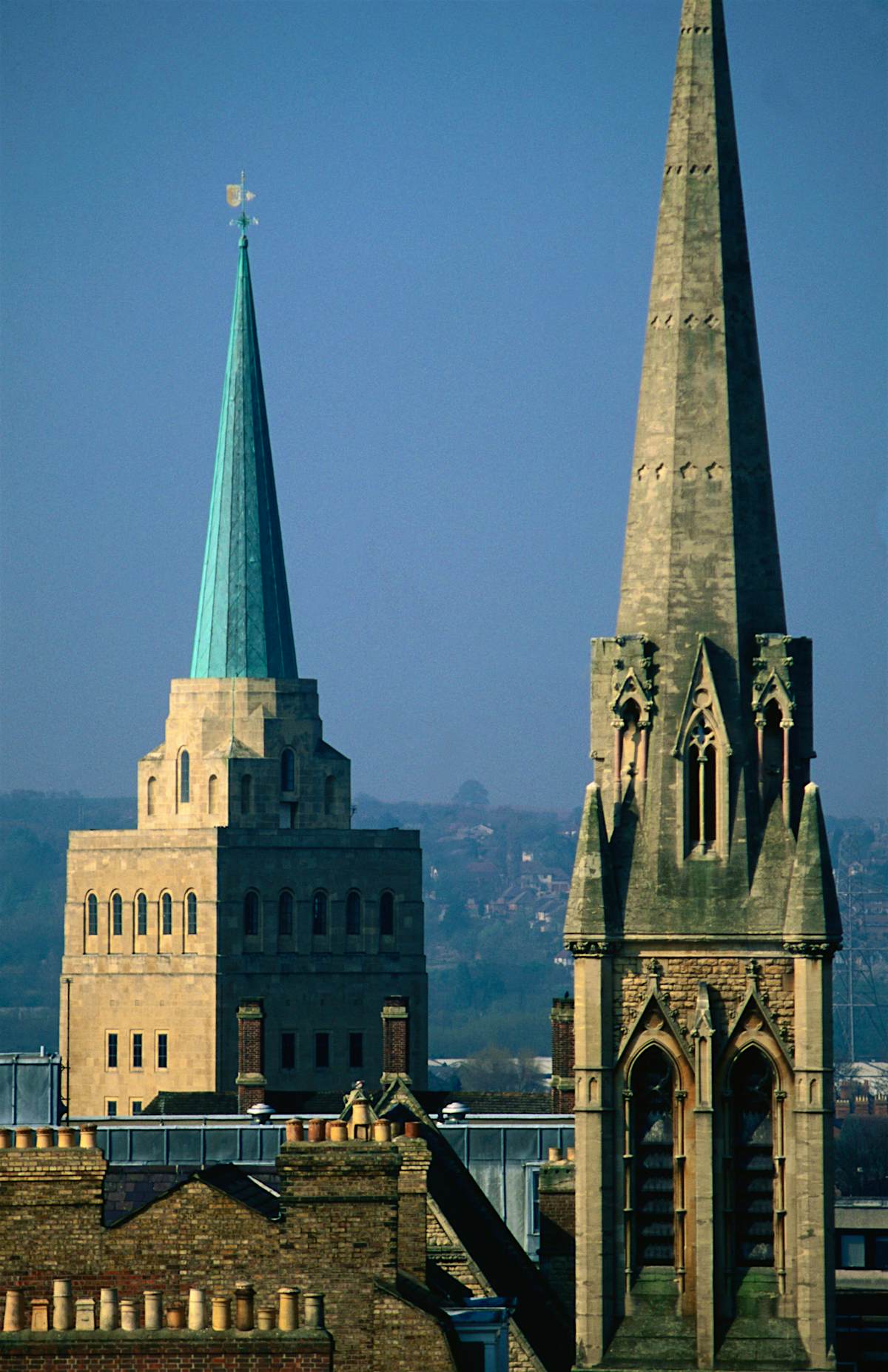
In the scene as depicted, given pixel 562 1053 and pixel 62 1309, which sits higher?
pixel 562 1053

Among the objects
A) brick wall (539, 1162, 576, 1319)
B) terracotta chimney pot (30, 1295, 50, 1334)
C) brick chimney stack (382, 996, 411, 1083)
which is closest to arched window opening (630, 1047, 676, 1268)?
brick wall (539, 1162, 576, 1319)

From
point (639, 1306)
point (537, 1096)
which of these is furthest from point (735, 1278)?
point (537, 1096)

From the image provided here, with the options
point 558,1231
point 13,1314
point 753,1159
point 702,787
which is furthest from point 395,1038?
point 13,1314

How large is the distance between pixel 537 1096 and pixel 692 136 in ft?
179

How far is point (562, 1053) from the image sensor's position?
11212 centimetres

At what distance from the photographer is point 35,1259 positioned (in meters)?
64.9

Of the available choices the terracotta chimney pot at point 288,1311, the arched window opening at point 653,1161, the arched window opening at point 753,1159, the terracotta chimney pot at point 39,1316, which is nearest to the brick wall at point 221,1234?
the terracotta chimney pot at point 288,1311

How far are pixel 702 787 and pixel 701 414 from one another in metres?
6.64

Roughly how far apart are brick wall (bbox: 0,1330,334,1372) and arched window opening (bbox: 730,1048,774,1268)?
42.5 ft

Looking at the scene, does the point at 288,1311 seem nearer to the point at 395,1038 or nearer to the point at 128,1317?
the point at 128,1317

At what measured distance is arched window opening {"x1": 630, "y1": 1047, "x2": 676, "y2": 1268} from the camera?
71.8 m

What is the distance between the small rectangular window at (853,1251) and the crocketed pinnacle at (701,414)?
39.2m

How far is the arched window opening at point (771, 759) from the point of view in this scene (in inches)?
2872

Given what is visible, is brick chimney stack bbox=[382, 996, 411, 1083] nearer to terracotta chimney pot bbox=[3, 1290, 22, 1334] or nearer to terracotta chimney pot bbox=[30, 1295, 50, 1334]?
terracotta chimney pot bbox=[3, 1290, 22, 1334]
